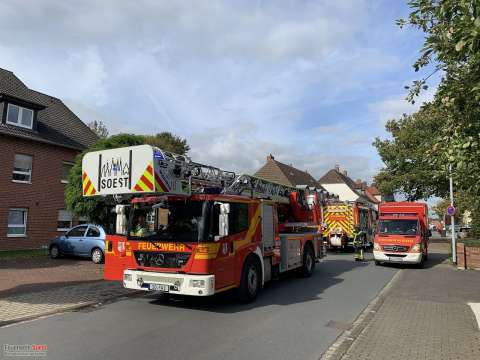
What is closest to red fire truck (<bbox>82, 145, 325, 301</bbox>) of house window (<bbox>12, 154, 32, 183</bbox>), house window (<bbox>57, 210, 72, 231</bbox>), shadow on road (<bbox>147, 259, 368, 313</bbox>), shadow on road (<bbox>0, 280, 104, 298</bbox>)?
shadow on road (<bbox>147, 259, 368, 313</bbox>)

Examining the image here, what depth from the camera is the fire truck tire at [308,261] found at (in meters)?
13.3

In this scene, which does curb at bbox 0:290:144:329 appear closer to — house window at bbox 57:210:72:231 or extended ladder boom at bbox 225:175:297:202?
extended ladder boom at bbox 225:175:297:202

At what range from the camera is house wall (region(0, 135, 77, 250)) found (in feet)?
69.5

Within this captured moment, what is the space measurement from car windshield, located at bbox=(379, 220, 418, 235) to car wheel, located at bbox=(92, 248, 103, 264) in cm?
1116

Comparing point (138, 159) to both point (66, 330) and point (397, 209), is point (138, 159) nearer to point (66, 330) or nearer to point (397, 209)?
point (66, 330)

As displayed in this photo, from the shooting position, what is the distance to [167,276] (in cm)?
820

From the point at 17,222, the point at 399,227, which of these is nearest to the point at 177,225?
the point at 399,227

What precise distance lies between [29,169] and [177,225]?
17.5 m

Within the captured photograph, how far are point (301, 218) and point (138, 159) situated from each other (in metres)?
7.57

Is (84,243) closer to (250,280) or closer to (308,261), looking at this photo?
(308,261)

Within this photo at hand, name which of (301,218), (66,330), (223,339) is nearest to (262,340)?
(223,339)

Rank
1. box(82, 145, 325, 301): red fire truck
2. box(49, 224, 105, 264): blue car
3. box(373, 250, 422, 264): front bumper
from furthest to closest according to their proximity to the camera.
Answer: box(49, 224, 105, 264): blue car → box(373, 250, 422, 264): front bumper → box(82, 145, 325, 301): red fire truck

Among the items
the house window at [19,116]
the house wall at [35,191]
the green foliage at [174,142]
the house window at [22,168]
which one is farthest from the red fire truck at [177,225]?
the green foliage at [174,142]

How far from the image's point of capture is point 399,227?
17.2 metres
